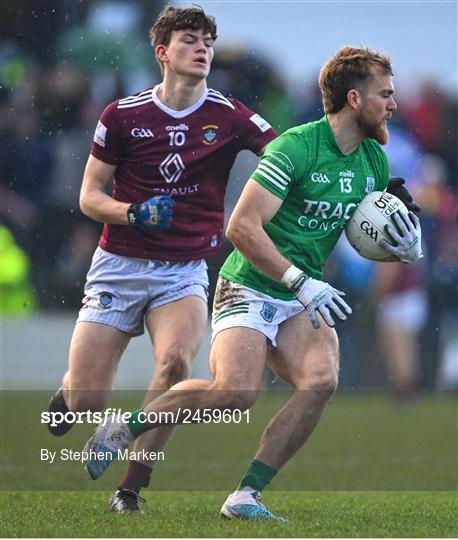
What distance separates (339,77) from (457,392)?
818 centimetres

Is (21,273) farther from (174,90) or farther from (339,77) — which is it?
(339,77)

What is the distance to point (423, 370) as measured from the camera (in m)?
14.0

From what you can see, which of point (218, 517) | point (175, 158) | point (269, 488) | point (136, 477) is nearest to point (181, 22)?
point (175, 158)

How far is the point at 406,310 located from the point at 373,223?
7735mm

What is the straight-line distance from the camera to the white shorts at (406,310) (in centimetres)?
1405

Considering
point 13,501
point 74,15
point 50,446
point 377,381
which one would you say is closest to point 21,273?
point 74,15

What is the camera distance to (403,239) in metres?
6.49

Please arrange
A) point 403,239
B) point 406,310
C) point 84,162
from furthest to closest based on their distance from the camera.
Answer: point 406,310 < point 84,162 < point 403,239

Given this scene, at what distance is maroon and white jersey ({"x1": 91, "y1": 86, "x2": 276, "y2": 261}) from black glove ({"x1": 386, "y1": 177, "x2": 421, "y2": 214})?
691 millimetres

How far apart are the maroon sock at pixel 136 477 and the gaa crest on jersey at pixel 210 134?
1644 mm

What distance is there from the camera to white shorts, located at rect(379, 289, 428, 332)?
14.0 m

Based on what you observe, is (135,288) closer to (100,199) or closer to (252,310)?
(100,199)

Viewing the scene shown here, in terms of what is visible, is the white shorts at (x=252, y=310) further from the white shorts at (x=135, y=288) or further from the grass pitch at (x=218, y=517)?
the grass pitch at (x=218, y=517)

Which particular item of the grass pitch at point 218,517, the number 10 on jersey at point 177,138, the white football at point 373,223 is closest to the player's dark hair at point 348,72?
the white football at point 373,223
